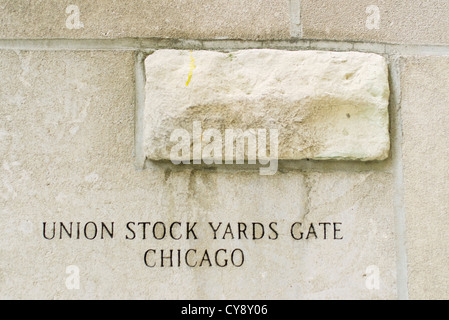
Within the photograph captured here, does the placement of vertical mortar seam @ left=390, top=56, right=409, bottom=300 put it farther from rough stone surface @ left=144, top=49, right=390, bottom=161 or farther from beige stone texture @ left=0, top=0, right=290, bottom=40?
beige stone texture @ left=0, top=0, right=290, bottom=40

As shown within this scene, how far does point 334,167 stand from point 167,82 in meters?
0.51

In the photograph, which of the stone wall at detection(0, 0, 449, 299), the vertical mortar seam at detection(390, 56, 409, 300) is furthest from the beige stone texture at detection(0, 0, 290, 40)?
the vertical mortar seam at detection(390, 56, 409, 300)

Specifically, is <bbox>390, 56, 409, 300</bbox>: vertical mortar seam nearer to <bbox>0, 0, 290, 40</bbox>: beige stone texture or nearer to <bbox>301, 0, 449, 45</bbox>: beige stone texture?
<bbox>301, 0, 449, 45</bbox>: beige stone texture

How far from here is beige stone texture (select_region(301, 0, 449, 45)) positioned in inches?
49.1

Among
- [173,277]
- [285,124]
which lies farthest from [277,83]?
[173,277]

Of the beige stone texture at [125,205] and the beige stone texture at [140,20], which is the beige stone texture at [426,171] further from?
the beige stone texture at [140,20]

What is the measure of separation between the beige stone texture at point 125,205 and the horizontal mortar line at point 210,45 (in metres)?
0.02

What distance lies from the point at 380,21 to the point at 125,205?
88 cm

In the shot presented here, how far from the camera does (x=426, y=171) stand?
1218mm

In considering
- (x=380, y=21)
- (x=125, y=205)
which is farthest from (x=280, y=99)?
(x=125, y=205)

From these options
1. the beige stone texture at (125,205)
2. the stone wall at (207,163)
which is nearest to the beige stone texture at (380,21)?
the stone wall at (207,163)

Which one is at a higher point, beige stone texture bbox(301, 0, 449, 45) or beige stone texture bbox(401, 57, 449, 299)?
beige stone texture bbox(301, 0, 449, 45)

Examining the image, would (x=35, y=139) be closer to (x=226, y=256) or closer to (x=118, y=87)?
(x=118, y=87)

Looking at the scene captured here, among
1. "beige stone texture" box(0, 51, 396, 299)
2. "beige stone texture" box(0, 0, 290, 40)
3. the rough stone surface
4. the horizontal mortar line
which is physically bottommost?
"beige stone texture" box(0, 51, 396, 299)
